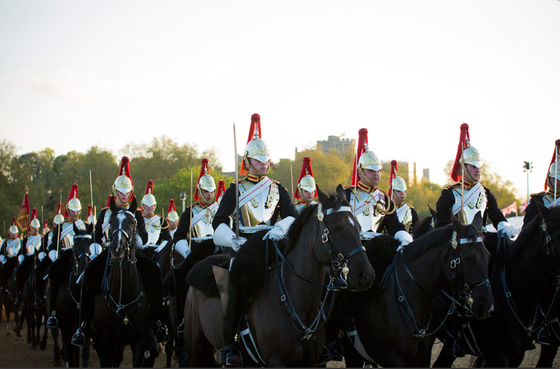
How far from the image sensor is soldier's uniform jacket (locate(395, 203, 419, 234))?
1103 cm

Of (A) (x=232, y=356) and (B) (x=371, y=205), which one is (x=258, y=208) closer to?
(A) (x=232, y=356)

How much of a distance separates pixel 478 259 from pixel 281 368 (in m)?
2.15

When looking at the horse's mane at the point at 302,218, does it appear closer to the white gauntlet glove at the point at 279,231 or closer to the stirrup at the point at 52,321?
the white gauntlet glove at the point at 279,231

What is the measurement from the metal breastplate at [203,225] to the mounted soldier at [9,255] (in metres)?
11.4

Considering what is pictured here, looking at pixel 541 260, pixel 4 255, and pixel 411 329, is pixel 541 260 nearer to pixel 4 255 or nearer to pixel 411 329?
pixel 411 329

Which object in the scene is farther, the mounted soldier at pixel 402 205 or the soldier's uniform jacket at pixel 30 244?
the soldier's uniform jacket at pixel 30 244

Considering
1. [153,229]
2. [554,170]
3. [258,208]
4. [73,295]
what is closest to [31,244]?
[153,229]

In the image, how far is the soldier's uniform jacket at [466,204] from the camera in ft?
23.7

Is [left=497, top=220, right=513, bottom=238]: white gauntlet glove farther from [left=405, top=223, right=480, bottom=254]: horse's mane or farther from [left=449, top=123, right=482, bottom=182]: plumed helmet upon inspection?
[left=405, top=223, right=480, bottom=254]: horse's mane

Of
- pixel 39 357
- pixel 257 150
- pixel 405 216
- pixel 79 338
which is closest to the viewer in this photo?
pixel 257 150

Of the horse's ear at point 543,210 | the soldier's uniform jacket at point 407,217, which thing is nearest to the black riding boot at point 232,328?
the horse's ear at point 543,210

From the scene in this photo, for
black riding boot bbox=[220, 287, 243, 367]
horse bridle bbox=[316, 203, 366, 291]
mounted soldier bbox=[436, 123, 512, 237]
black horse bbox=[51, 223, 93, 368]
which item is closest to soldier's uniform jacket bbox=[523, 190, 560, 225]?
mounted soldier bbox=[436, 123, 512, 237]

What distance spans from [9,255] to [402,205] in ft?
49.7

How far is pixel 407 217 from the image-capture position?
1113 centimetres
